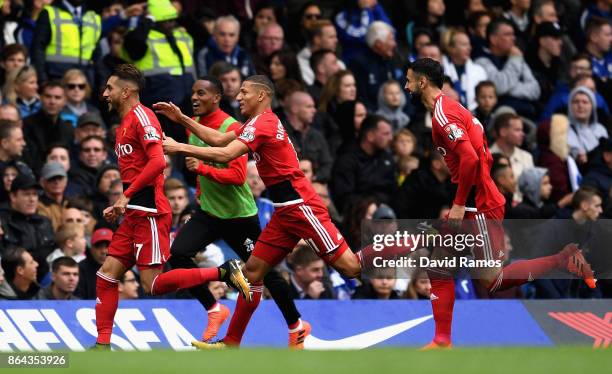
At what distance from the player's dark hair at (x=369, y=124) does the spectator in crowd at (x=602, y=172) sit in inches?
112

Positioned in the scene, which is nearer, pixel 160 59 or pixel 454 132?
pixel 454 132

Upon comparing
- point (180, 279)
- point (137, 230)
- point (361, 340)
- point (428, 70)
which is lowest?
point (361, 340)

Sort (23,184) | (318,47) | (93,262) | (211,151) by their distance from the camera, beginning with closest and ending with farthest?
(211,151) → (93,262) → (23,184) → (318,47)

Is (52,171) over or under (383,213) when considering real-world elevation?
over

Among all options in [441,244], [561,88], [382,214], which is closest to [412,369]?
[441,244]

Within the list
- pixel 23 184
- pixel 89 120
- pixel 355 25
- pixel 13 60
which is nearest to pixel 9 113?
pixel 89 120

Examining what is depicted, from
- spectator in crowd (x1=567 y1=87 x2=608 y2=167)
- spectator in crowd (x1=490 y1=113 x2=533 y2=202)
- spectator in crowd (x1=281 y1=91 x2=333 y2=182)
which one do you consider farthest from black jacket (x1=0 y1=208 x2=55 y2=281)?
spectator in crowd (x1=567 y1=87 x2=608 y2=167)

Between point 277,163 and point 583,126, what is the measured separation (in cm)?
865

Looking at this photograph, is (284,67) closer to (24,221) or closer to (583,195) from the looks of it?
(583,195)

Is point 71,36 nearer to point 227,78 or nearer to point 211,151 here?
point 227,78

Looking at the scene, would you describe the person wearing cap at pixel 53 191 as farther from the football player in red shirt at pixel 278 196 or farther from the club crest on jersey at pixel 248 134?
the club crest on jersey at pixel 248 134

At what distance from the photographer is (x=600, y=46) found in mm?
23125

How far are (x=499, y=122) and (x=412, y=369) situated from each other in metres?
10.2

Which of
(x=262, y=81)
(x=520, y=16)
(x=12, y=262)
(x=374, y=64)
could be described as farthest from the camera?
(x=520, y=16)
